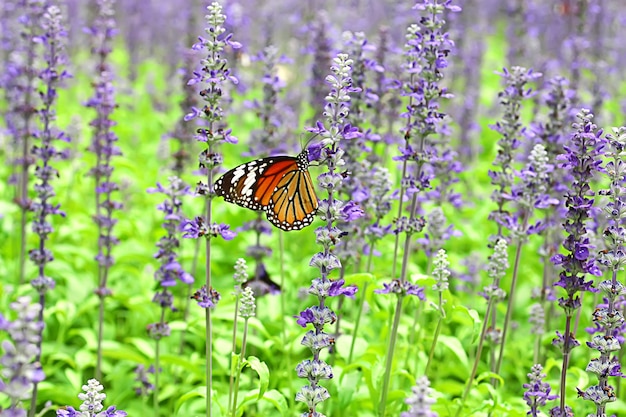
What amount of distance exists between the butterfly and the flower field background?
14mm

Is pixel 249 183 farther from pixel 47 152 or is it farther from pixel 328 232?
pixel 47 152

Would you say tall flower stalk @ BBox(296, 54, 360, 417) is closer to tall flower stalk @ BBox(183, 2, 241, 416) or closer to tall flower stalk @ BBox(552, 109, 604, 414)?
tall flower stalk @ BBox(183, 2, 241, 416)

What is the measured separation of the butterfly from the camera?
446 cm

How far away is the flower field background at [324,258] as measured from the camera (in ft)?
12.4

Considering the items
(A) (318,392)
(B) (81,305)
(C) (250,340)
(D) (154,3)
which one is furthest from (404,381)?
(D) (154,3)

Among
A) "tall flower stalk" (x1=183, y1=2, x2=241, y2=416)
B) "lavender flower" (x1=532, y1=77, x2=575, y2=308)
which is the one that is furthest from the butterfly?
"lavender flower" (x1=532, y1=77, x2=575, y2=308)

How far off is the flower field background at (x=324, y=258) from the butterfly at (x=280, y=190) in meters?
0.01

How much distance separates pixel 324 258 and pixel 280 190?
1.13m

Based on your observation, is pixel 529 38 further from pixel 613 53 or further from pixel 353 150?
pixel 353 150

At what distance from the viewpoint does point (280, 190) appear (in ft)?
15.1

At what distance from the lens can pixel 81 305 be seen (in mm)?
6180

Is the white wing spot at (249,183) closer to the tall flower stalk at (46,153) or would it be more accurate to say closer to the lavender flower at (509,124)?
the tall flower stalk at (46,153)

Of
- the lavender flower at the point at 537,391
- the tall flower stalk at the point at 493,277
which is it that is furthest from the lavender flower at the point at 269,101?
the lavender flower at the point at 537,391

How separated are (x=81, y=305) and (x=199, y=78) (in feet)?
9.89
